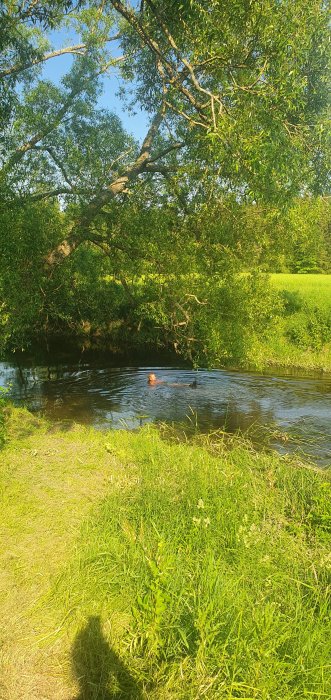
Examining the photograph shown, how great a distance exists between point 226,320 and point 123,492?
7659mm

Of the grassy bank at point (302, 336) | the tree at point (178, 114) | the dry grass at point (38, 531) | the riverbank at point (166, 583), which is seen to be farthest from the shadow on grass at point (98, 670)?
the grassy bank at point (302, 336)

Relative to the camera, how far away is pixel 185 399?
46.8 ft

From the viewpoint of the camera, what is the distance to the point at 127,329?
2191cm

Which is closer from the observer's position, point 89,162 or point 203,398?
point 203,398

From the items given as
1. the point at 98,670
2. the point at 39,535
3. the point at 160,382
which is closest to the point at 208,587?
the point at 98,670

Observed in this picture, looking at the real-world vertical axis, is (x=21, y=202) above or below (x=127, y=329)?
above

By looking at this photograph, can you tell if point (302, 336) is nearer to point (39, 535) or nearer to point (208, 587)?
point (39, 535)

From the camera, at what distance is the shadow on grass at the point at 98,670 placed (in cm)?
356

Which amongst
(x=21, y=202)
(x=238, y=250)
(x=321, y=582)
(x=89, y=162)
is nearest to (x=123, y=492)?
(x=321, y=582)

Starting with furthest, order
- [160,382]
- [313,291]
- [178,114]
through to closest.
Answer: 1. [313,291]
2. [160,382]
3. [178,114]

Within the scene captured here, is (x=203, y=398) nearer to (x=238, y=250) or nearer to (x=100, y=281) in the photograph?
(x=238, y=250)

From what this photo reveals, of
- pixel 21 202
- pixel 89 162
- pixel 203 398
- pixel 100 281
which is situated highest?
pixel 89 162

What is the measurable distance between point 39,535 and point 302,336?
16219 millimetres

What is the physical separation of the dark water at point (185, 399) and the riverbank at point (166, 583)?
342cm
